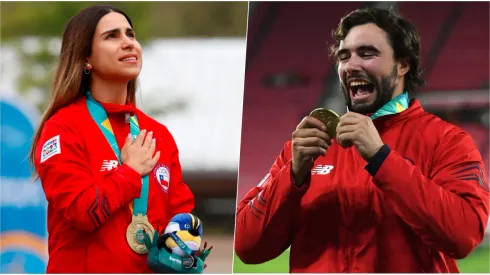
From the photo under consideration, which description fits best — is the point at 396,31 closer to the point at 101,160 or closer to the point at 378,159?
the point at 378,159

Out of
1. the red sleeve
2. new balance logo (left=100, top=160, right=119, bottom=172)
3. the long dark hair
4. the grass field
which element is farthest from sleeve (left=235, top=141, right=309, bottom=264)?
the long dark hair

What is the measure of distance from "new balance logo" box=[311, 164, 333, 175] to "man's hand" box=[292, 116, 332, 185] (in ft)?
0.31

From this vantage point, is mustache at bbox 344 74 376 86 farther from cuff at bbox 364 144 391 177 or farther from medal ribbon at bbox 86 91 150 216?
medal ribbon at bbox 86 91 150 216

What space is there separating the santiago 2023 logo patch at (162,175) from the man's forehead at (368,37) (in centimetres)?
78

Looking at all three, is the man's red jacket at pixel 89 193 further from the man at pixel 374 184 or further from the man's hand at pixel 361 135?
the man's hand at pixel 361 135

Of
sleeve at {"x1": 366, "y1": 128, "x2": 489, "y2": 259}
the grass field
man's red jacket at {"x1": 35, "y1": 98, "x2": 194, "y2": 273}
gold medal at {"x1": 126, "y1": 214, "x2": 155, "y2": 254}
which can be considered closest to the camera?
sleeve at {"x1": 366, "y1": 128, "x2": 489, "y2": 259}

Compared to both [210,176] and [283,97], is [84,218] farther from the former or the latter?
[210,176]

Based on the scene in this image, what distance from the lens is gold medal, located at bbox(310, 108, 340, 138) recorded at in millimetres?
2574

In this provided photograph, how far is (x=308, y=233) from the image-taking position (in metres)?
2.74

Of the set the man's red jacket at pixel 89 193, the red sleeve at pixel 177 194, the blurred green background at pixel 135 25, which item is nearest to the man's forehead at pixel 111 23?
Answer: the man's red jacket at pixel 89 193

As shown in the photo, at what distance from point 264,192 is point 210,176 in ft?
6.22

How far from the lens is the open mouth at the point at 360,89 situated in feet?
8.94

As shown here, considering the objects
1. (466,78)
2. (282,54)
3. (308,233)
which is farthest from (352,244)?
(466,78)

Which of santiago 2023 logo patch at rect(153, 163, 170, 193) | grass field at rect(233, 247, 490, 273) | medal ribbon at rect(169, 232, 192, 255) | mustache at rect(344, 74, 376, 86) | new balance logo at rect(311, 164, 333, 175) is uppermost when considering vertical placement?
mustache at rect(344, 74, 376, 86)
